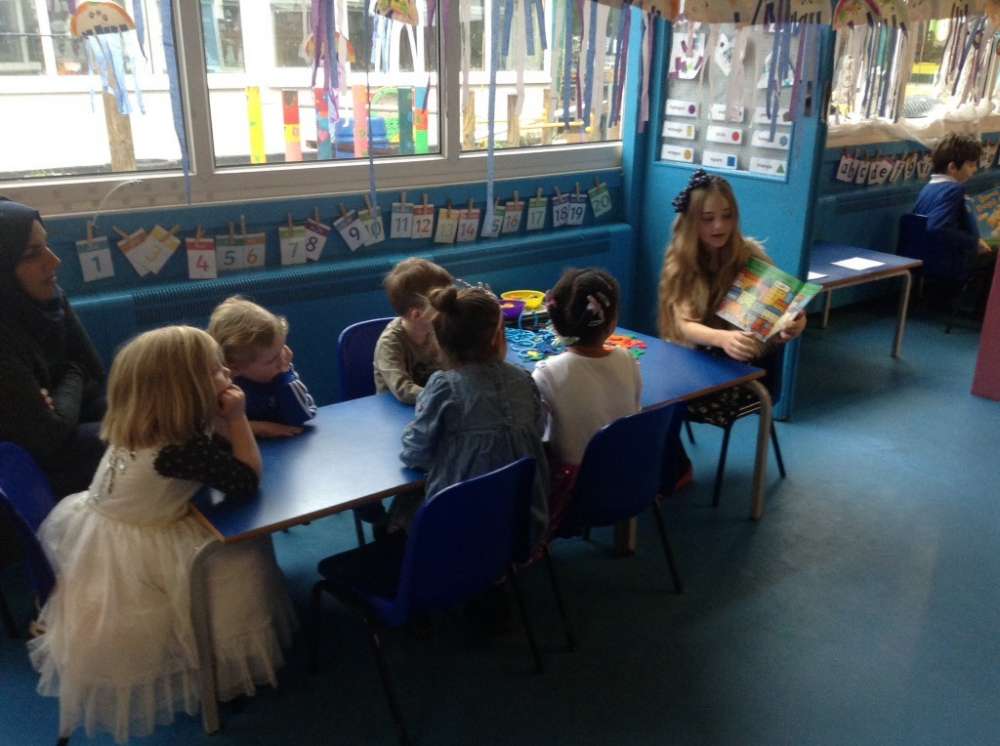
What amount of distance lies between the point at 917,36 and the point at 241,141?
165 inches

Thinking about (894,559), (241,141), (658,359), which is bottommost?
(894,559)

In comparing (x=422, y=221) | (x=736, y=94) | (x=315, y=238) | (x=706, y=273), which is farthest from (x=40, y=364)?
(x=736, y=94)

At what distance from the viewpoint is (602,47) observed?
352cm

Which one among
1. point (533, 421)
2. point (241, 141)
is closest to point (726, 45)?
point (241, 141)

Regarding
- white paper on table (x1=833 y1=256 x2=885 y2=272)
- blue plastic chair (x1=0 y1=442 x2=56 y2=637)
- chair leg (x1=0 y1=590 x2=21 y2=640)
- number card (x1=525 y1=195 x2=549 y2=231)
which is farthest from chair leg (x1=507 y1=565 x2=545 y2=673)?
white paper on table (x1=833 y1=256 x2=885 y2=272)

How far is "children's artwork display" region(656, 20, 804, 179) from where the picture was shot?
11.8 ft

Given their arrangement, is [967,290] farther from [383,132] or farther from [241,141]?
[241,141]

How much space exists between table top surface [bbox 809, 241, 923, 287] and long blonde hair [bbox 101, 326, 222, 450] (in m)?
3.23

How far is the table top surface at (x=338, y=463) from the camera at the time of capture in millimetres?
1887

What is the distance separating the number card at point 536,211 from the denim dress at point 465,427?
2.23m

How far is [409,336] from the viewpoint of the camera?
263 cm

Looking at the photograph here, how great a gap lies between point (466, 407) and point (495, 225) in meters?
2.17

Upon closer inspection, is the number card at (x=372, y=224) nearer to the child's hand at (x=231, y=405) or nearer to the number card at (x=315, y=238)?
the number card at (x=315, y=238)

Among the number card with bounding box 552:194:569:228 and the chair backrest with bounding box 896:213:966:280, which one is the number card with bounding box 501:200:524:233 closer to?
the number card with bounding box 552:194:569:228
